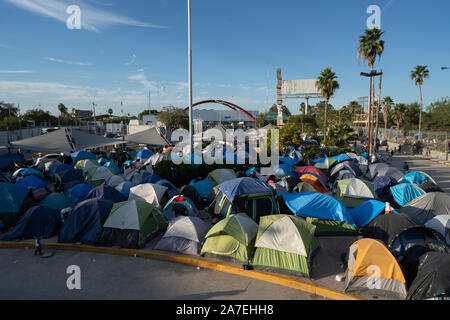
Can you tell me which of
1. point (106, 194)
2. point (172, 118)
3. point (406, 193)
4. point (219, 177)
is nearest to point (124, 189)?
point (106, 194)

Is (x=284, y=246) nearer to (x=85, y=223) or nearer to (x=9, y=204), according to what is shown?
(x=85, y=223)

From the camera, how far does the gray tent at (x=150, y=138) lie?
29.5 meters

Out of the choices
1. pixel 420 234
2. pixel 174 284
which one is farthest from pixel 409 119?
pixel 174 284

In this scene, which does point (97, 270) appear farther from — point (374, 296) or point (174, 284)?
point (374, 296)

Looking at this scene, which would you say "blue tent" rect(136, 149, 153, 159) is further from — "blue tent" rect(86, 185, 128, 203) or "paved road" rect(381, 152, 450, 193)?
Answer: "paved road" rect(381, 152, 450, 193)

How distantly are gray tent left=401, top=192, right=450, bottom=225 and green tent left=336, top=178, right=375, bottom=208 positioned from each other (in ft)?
5.76

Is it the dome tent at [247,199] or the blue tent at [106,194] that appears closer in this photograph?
the dome tent at [247,199]

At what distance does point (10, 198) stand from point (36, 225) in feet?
5.62

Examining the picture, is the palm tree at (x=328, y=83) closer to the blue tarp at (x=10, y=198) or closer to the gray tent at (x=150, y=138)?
the gray tent at (x=150, y=138)

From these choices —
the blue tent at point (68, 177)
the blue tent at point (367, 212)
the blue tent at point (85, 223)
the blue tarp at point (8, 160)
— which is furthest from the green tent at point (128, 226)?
the blue tarp at point (8, 160)

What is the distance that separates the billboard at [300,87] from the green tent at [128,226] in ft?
268

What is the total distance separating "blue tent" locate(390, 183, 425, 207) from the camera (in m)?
11.4

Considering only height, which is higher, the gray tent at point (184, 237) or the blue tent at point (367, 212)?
the blue tent at point (367, 212)

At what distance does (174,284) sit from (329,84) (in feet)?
110
